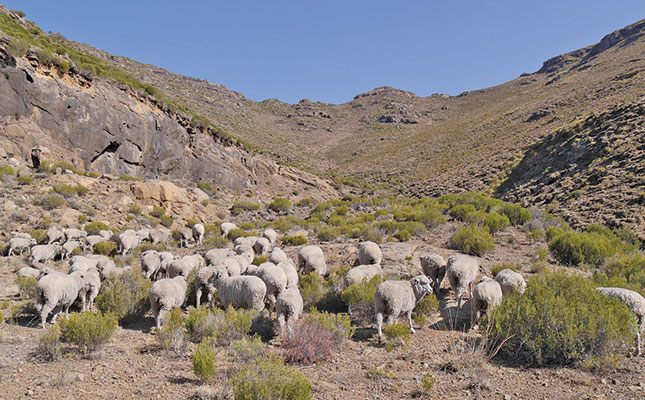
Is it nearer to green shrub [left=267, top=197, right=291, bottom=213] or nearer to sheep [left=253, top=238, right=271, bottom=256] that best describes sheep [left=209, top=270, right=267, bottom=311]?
sheep [left=253, top=238, right=271, bottom=256]

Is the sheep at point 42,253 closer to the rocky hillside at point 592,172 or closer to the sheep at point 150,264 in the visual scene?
the sheep at point 150,264

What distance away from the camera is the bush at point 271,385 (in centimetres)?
424

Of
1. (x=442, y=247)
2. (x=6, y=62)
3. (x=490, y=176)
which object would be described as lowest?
(x=442, y=247)

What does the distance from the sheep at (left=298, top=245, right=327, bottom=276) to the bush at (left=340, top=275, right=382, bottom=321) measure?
2194mm

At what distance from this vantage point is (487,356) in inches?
238

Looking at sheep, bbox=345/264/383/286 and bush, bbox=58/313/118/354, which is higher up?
sheep, bbox=345/264/383/286

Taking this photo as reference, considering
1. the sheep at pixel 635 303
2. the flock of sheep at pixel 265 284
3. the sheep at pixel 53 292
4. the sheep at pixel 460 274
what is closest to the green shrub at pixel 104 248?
the flock of sheep at pixel 265 284

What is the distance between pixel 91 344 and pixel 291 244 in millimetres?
11633

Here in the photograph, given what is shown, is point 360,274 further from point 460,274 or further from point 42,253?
point 42,253

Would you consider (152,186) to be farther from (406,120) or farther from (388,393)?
(406,120)

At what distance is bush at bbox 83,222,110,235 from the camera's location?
16.3 m

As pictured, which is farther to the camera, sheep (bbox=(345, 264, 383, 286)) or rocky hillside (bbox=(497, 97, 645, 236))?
rocky hillside (bbox=(497, 97, 645, 236))

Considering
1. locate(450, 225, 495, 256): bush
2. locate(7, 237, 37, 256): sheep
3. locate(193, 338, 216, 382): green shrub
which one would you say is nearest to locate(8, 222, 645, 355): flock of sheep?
locate(7, 237, 37, 256): sheep

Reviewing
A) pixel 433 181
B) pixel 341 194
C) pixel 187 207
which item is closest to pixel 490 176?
pixel 433 181
